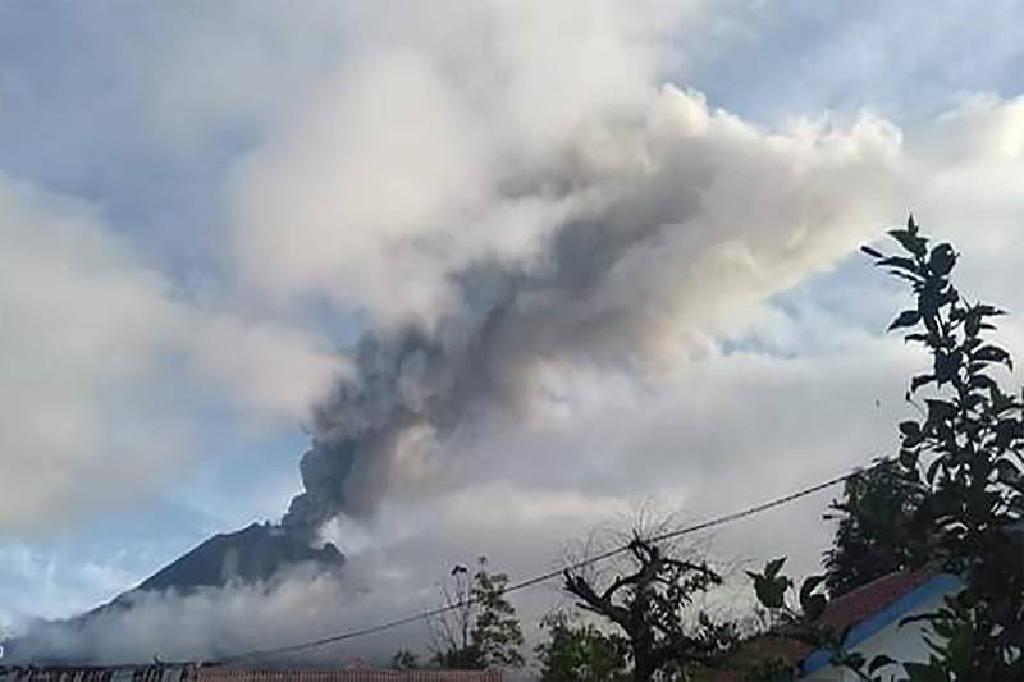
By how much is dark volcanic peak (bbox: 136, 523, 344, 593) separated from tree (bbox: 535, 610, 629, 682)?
1078 inches

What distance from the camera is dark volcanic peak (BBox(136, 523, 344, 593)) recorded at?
55.4 metres

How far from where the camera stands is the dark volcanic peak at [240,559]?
55438mm

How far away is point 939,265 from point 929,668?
121 centimetres

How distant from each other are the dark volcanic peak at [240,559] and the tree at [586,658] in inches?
1078

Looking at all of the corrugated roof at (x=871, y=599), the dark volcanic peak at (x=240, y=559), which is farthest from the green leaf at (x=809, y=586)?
the dark volcanic peak at (x=240, y=559)

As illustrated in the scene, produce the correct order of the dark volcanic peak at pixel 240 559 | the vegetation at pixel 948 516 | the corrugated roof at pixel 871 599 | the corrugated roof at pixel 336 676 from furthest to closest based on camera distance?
the dark volcanic peak at pixel 240 559 < the corrugated roof at pixel 336 676 < the corrugated roof at pixel 871 599 < the vegetation at pixel 948 516

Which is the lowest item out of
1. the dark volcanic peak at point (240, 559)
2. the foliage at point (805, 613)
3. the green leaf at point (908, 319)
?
the foliage at point (805, 613)

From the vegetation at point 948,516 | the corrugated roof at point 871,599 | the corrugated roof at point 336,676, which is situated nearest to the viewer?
the vegetation at point 948,516

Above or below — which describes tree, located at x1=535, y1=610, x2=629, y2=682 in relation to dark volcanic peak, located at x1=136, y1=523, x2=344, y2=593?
below

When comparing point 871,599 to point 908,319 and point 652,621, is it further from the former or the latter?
point 908,319

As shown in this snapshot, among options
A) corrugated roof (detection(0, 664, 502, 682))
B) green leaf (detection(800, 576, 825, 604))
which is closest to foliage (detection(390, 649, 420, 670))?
corrugated roof (detection(0, 664, 502, 682))

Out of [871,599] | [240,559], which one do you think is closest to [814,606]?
[871,599]

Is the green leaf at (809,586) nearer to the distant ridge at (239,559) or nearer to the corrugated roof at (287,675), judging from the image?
the corrugated roof at (287,675)

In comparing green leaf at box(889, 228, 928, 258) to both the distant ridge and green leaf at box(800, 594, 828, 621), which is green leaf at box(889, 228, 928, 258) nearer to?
green leaf at box(800, 594, 828, 621)
